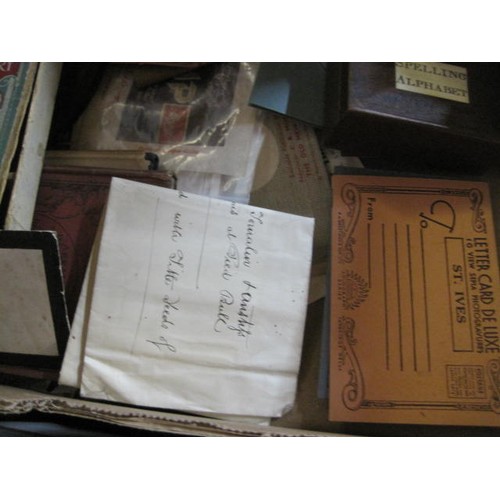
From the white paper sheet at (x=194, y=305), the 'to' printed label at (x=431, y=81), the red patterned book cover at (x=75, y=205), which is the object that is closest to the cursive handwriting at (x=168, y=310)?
the white paper sheet at (x=194, y=305)

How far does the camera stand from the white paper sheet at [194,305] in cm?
57

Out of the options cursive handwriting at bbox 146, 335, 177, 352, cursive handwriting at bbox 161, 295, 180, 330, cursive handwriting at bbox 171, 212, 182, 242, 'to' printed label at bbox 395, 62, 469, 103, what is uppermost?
'to' printed label at bbox 395, 62, 469, 103

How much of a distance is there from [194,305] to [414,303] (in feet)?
1.07

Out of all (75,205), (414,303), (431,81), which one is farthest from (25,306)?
(431,81)

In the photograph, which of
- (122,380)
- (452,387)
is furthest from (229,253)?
(452,387)

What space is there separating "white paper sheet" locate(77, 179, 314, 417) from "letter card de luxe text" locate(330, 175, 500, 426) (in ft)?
0.25

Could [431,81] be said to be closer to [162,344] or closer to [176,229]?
[176,229]

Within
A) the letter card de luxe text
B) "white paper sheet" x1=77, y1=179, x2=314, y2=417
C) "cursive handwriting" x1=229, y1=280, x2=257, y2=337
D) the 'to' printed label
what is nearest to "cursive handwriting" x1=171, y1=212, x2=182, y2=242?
"white paper sheet" x1=77, y1=179, x2=314, y2=417

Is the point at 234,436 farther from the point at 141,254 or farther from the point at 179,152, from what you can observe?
the point at 179,152

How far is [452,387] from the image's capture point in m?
0.60

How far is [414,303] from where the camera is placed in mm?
627

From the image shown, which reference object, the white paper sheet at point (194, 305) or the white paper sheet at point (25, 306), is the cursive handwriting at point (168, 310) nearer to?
the white paper sheet at point (194, 305)

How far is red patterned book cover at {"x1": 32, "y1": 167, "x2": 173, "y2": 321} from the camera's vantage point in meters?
0.63

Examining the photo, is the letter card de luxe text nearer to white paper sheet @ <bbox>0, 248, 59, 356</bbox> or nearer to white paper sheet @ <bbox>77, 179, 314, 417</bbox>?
white paper sheet @ <bbox>77, 179, 314, 417</bbox>
